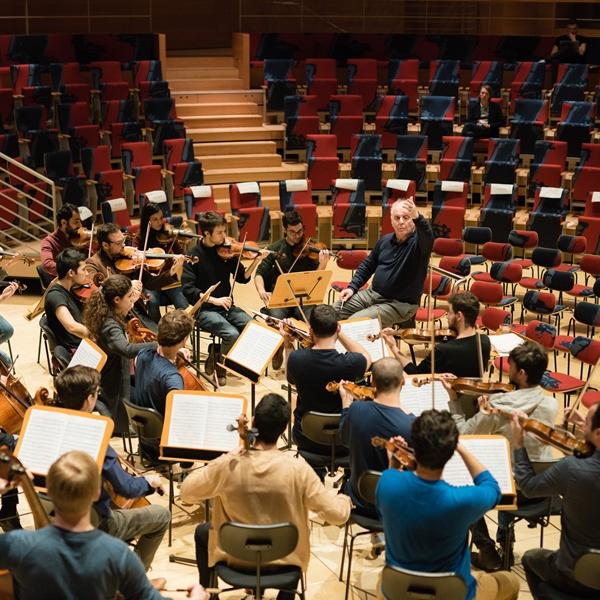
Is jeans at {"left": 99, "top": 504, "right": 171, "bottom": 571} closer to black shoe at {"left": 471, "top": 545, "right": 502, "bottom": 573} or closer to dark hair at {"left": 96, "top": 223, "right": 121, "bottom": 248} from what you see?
black shoe at {"left": 471, "top": 545, "right": 502, "bottom": 573}

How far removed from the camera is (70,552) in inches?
116

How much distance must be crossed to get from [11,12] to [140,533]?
11092mm

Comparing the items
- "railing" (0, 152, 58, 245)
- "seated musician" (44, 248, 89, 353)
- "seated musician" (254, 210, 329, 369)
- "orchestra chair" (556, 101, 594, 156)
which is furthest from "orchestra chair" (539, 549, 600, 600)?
"orchestra chair" (556, 101, 594, 156)

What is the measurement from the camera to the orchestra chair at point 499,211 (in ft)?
34.3

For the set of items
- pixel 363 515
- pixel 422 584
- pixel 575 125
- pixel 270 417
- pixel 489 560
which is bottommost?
pixel 489 560

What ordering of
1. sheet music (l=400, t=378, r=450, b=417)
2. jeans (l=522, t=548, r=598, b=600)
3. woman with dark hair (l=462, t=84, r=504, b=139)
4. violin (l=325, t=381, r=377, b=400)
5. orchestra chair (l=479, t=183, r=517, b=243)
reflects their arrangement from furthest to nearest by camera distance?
1. woman with dark hair (l=462, t=84, r=504, b=139)
2. orchestra chair (l=479, t=183, r=517, b=243)
3. sheet music (l=400, t=378, r=450, b=417)
4. violin (l=325, t=381, r=377, b=400)
5. jeans (l=522, t=548, r=598, b=600)

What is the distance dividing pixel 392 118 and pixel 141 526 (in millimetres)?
8952

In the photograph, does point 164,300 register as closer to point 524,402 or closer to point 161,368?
point 161,368

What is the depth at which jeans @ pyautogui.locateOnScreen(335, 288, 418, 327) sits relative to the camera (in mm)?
7094

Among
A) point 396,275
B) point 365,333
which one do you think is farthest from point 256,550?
point 396,275

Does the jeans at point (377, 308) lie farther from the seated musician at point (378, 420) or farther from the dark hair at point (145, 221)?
the seated musician at point (378, 420)

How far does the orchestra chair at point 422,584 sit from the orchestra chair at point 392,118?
9395 millimetres

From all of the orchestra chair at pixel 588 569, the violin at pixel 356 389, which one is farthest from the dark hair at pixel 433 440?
the violin at pixel 356 389

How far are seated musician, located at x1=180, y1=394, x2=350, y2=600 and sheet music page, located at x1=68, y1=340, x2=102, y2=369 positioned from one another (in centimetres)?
159
